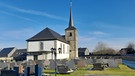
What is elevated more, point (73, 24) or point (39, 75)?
point (73, 24)

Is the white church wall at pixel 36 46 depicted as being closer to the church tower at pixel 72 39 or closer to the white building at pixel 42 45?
the white building at pixel 42 45

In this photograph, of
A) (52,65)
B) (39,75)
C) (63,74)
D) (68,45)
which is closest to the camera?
(39,75)

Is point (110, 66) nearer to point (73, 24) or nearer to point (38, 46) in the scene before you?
point (38, 46)

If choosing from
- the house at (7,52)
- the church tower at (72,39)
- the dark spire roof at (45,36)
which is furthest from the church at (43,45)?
the house at (7,52)

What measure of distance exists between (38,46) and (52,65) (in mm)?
39111

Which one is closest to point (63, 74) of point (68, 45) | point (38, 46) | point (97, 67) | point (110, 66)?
point (97, 67)

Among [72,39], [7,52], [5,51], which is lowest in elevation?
[7,52]

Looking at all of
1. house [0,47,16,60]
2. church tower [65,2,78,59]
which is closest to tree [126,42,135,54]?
church tower [65,2,78,59]

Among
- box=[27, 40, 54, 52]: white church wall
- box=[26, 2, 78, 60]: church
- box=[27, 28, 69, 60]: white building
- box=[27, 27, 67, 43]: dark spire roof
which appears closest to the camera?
box=[26, 2, 78, 60]: church

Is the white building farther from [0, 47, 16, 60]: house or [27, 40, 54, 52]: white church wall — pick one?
[0, 47, 16, 60]: house

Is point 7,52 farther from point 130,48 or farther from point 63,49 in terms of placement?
point 130,48

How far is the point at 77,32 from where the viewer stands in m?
79.5

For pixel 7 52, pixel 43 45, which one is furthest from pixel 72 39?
pixel 7 52

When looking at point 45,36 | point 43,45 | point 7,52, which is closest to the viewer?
point 43,45
